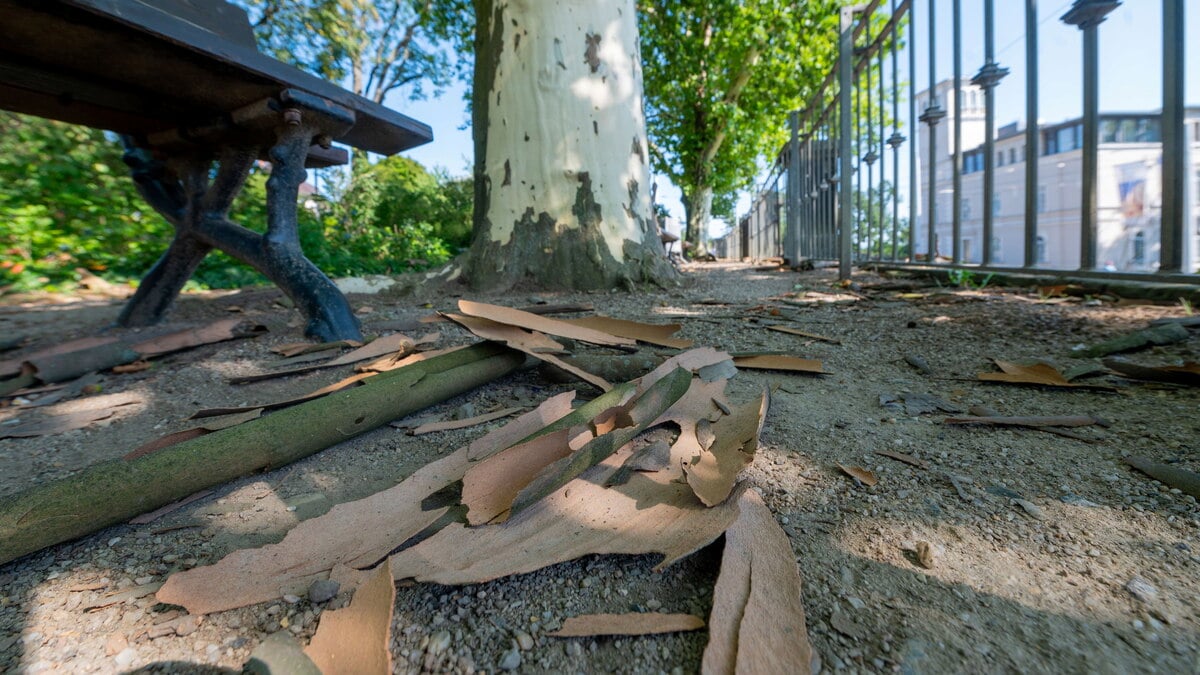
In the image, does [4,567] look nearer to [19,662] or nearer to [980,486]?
[19,662]

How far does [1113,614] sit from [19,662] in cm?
139

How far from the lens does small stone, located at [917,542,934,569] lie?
2.86 ft

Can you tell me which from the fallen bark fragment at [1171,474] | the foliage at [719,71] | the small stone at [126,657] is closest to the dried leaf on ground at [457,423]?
the small stone at [126,657]

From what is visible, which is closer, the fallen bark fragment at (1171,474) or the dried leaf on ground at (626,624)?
the dried leaf on ground at (626,624)

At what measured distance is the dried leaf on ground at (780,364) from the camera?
1.94 m

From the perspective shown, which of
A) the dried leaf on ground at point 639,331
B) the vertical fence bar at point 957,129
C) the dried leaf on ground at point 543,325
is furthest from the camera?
the vertical fence bar at point 957,129

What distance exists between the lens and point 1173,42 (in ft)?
7.99

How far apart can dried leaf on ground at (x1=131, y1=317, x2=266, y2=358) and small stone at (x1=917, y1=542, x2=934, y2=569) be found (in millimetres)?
2775

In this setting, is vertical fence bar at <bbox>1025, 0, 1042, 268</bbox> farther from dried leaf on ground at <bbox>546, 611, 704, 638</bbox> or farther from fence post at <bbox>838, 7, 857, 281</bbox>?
dried leaf on ground at <bbox>546, 611, 704, 638</bbox>

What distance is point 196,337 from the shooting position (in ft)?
8.49

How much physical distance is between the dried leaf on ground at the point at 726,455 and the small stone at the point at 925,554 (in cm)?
30

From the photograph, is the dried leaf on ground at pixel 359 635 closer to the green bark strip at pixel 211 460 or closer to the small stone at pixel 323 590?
the small stone at pixel 323 590

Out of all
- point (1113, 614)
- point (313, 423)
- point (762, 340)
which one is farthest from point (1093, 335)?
point (313, 423)

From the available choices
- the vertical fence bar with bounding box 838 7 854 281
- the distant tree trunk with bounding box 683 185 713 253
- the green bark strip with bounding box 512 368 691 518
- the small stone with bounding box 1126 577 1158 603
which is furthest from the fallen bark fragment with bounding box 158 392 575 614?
the distant tree trunk with bounding box 683 185 713 253
